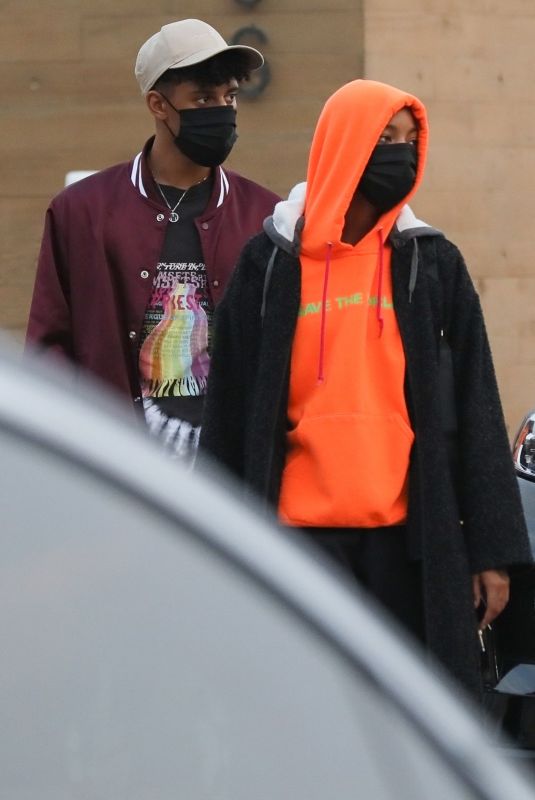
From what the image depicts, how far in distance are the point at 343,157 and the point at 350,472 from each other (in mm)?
692

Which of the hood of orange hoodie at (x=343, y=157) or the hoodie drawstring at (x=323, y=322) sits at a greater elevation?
the hood of orange hoodie at (x=343, y=157)

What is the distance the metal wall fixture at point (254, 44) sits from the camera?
8.75m

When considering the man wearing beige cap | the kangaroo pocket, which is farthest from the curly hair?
the kangaroo pocket

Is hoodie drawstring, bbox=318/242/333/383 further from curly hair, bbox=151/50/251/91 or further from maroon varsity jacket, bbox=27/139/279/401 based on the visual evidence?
curly hair, bbox=151/50/251/91

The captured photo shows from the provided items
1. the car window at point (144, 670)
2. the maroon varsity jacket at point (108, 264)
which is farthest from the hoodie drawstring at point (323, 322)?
the car window at point (144, 670)

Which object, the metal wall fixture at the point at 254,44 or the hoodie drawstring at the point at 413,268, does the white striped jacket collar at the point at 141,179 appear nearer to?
the hoodie drawstring at the point at 413,268

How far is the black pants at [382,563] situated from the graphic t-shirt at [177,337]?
73 centimetres

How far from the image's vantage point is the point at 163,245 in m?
3.96

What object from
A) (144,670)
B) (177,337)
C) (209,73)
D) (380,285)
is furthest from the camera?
(209,73)

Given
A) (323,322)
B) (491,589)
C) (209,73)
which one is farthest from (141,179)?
(491,589)

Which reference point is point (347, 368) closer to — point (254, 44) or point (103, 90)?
point (254, 44)

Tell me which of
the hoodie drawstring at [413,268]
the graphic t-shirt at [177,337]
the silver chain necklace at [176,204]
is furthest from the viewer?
the silver chain necklace at [176,204]

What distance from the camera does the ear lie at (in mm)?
4258

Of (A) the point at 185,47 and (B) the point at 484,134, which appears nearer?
(A) the point at 185,47
